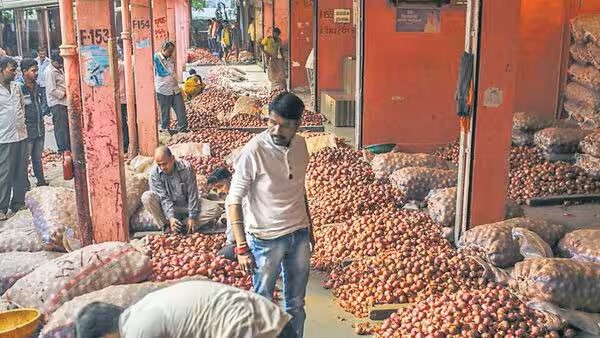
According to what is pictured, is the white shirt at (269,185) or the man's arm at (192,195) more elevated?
the white shirt at (269,185)

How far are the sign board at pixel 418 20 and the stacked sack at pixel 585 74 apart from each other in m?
2.15

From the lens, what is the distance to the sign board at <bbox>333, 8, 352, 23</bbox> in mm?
15477

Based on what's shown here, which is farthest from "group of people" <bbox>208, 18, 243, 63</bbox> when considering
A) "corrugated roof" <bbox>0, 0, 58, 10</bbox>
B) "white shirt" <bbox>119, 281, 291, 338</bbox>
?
"white shirt" <bbox>119, 281, 291, 338</bbox>

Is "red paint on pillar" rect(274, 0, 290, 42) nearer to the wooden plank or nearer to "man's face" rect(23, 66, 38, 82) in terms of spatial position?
"man's face" rect(23, 66, 38, 82)

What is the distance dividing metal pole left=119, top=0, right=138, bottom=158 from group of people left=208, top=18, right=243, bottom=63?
22037 millimetres

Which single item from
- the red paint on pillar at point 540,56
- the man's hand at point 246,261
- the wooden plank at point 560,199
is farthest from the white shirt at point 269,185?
the red paint on pillar at point 540,56

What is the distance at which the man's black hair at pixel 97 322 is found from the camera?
9.46 feet

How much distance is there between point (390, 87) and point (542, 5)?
2863mm

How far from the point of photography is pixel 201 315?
120 inches

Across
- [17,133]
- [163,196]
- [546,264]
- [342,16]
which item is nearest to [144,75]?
[17,133]

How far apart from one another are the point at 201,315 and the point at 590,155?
7267 mm

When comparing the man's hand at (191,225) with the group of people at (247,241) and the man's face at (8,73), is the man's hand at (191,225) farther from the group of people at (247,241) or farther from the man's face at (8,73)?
the man's face at (8,73)

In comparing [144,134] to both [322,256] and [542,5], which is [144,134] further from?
[542,5]

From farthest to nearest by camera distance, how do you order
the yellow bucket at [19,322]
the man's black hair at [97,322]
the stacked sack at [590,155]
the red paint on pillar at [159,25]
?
the red paint on pillar at [159,25], the stacked sack at [590,155], the yellow bucket at [19,322], the man's black hair at [97,322]
